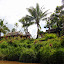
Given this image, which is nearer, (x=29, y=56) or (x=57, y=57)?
(x=57, y=57)

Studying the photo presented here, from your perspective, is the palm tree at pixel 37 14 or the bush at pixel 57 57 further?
the palm tree at pixel 37 14

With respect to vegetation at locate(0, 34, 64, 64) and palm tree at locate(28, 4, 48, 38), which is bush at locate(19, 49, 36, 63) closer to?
vegetation at locate(0, 34, 64, 64)

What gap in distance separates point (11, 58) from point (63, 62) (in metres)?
5.64

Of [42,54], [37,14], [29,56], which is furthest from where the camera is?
[37,14]

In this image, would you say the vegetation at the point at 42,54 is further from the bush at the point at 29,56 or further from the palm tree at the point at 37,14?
the palm tree at the point at 37,14

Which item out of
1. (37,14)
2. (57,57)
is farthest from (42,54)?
(37,14)

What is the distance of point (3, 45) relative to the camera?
13.4 meters

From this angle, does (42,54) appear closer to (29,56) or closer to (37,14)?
(29,56)

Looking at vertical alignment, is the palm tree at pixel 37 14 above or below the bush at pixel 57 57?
above

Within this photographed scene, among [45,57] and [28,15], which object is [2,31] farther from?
[45,57]

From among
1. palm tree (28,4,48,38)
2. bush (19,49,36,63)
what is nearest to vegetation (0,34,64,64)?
Result: bush (19,49,36,63)

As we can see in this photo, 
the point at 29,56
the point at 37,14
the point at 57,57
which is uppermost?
the point at 37,14

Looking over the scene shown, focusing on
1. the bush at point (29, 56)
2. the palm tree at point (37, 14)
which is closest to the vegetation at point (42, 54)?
the bush at point (29, 56)

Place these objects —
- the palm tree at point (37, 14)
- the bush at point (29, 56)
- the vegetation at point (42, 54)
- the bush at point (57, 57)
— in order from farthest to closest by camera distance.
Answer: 1. the palm tree at point (37, 14)
2. the bush at point (29, 56)
3. the vegetation at point (42, 54)
4. the bush at point (57, 57)
